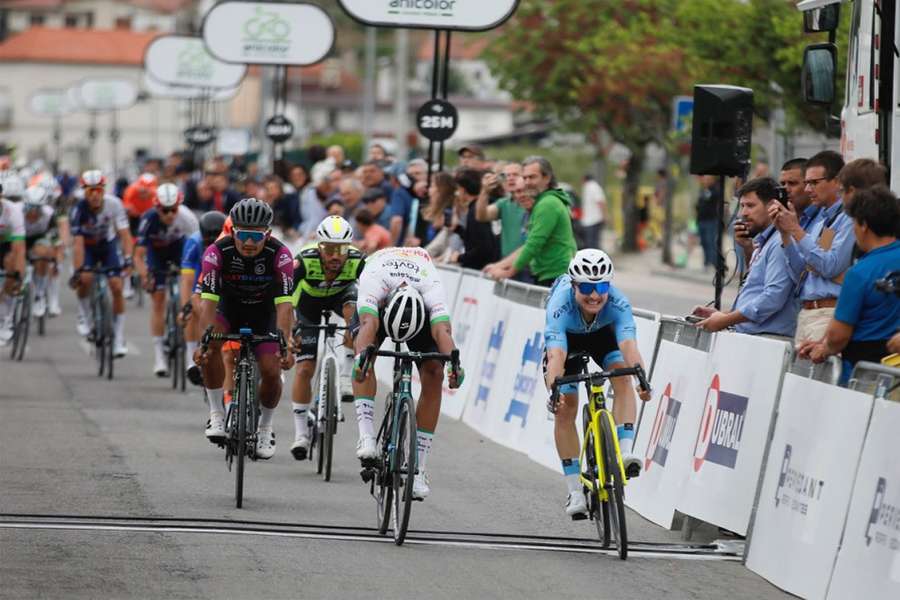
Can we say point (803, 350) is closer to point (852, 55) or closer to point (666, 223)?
point (852, 55)

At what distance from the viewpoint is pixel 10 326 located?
21953 mm

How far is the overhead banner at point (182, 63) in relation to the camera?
123 ft

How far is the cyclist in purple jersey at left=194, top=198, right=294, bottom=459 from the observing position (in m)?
12.3

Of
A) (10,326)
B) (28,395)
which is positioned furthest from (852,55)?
(10,326)

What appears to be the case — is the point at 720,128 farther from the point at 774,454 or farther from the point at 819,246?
the point at 774,454

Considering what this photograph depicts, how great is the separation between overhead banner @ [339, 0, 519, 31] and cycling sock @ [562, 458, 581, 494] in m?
10.5

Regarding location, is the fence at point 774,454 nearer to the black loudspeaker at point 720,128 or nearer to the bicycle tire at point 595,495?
the bicycle tire at point 595,495

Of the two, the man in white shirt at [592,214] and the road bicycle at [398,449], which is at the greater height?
the road bicycle at [398,449]

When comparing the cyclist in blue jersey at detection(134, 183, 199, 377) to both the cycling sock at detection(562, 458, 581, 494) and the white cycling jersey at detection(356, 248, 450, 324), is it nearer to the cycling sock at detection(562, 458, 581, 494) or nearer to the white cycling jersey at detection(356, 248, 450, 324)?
the white cycling jersey at detection(356, 248, 450, 324)

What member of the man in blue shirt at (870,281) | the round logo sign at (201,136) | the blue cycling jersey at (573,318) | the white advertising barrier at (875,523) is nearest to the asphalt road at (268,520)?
the white advertising barrier at (875,523)

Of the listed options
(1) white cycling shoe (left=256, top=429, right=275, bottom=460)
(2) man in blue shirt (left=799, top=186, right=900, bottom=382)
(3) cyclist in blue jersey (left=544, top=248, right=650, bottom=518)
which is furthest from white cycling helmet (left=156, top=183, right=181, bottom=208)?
(2) man in blue shirt (left=799, top=186, right=900, bottom=382)

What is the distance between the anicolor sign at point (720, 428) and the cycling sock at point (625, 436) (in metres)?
0.57

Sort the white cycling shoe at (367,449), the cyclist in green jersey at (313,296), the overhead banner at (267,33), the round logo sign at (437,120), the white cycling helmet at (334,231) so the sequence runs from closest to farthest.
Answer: the white cycling shoe at (367,449)
the white cycling helmet at (334,231)
the cyclist in green jersey at (313,296)
the round logo sign at (437,120)
the overhead banner at (267,33)

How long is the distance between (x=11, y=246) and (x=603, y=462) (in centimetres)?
1114
